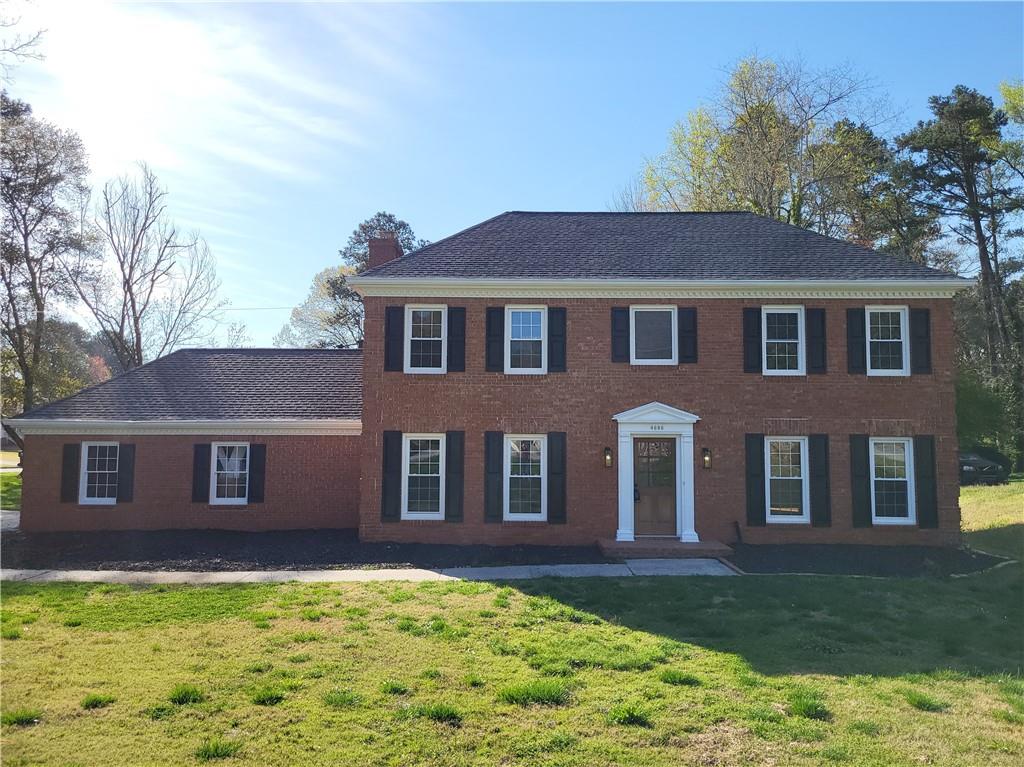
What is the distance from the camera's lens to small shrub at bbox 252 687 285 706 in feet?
19.6

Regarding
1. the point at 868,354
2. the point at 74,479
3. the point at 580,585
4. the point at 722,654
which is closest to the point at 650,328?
the point at 868,354

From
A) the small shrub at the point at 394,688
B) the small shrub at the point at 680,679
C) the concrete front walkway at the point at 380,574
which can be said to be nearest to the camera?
the small shrub at the point at 394,688

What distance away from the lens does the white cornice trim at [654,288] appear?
15.1 metres

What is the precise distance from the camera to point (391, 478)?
15.2 m

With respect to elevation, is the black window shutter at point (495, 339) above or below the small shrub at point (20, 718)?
above

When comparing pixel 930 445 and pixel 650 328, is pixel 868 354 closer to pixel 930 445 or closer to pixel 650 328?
pixel 930 445

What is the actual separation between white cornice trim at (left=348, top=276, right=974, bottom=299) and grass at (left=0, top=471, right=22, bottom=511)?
14.7 metres

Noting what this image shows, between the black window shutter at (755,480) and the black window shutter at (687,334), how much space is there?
2.28m

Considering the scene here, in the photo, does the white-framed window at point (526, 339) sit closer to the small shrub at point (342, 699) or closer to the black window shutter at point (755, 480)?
the black window shutter at point (755, 480)

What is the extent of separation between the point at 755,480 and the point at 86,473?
55.1 ft

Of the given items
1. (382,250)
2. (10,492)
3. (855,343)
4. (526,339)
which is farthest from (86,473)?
(855,343)

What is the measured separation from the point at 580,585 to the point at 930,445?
9438 millimetres

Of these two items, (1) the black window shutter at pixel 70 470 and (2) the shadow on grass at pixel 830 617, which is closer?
(2) the shadow on grass at pixel 830 617

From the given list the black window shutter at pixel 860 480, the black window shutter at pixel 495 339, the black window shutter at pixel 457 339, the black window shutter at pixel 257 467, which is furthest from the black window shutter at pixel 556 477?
the black window shutter at pixel 257 467
